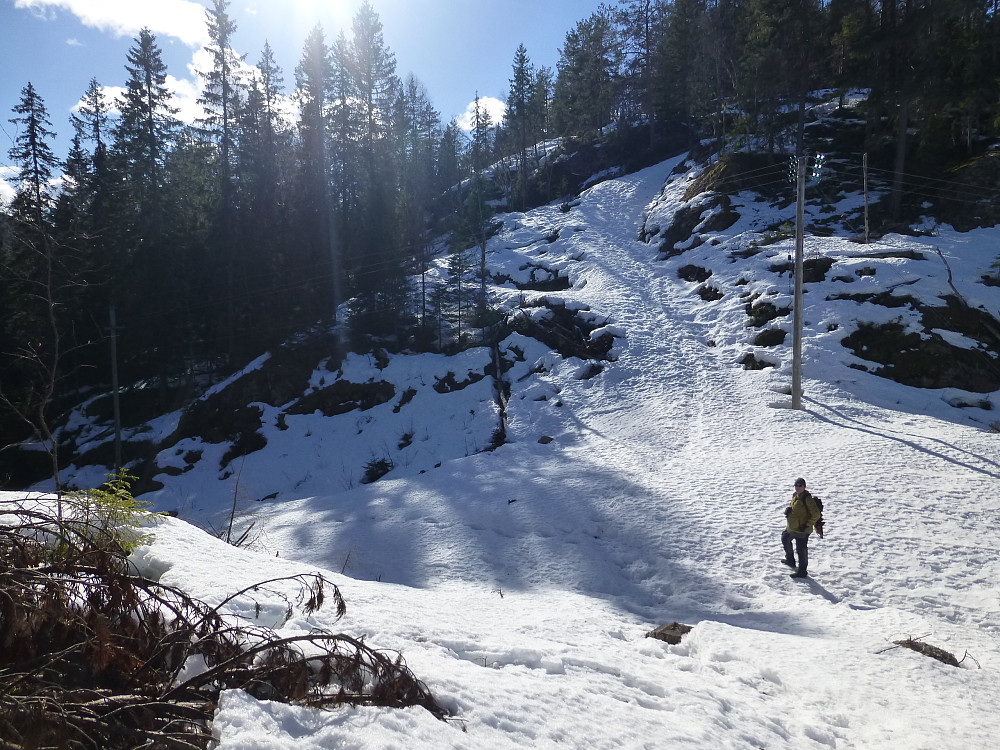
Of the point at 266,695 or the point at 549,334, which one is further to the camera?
the point at 549,334

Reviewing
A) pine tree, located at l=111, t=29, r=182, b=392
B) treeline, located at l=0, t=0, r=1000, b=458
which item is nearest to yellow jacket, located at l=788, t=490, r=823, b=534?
treeline, located at l=0, t=0, r=1000, b=458

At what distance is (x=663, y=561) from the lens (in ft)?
32.0

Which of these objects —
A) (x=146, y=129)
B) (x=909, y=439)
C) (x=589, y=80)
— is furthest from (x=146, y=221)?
(x=589, y=80)

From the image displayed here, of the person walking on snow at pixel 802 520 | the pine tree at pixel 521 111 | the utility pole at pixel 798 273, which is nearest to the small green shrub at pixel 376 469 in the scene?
the utility pole at pixel 798 273

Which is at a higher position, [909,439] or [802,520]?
[909,439]

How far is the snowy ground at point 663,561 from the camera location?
148 inches

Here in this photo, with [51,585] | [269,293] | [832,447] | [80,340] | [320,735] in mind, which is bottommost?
[832,447]

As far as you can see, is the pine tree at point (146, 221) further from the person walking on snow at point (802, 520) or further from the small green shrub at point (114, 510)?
the person walking on snow at point (802, 520)

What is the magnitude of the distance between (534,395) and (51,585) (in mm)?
18627

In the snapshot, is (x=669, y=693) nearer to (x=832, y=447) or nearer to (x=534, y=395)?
(x=832, y=447)

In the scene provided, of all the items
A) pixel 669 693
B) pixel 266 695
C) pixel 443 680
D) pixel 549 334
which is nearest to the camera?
pixel 266 695

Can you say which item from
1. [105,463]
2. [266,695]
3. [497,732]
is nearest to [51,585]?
[266,695]

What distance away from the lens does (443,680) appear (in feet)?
11.1

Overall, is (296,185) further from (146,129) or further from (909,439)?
(909,439)
